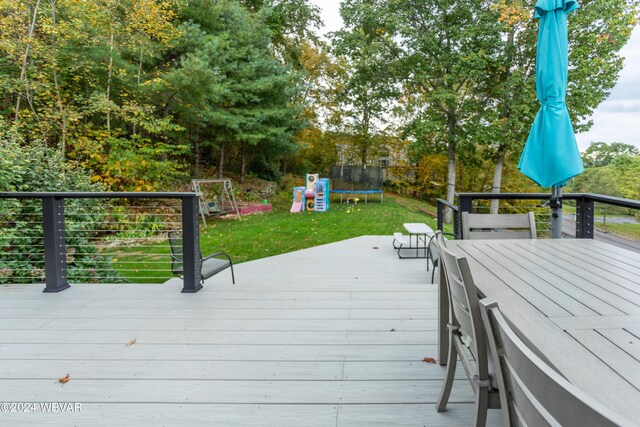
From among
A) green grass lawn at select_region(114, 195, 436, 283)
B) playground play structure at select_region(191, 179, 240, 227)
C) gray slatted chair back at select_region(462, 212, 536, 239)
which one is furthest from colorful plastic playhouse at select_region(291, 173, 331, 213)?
gray slatted chair back at select_region(462, 212, 536, 239)

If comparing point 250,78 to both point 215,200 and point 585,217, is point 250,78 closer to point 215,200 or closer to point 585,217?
point 215,200

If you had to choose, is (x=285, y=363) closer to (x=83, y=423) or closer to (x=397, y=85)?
(x=83, y=423)

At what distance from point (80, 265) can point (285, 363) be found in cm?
321

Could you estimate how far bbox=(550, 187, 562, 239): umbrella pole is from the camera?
326 cm

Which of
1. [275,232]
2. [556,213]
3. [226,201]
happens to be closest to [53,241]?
[556,213]

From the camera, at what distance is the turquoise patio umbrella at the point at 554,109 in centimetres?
289

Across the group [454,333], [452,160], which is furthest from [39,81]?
[452,160]

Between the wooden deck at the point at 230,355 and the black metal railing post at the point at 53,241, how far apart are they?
150mm

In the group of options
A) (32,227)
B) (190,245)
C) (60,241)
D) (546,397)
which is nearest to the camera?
(546,397)

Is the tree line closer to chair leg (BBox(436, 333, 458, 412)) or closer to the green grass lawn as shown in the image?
the green grass lawn

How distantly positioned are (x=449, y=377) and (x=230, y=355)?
124cm

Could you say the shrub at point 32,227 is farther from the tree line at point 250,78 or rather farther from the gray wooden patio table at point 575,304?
the gray wooden patio table at point 575,304

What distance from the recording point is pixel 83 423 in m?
1.65

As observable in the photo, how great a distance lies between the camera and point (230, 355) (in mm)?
2252
